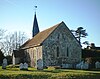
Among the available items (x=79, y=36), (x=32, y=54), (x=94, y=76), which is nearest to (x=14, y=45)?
(x=79, y=36)

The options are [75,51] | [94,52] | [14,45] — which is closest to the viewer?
[75,51]

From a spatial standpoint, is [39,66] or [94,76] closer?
[94,76]

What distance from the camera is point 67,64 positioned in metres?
42.4

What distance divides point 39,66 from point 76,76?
1134cm

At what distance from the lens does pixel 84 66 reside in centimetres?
3797

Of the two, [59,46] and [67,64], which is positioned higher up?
[59,46]

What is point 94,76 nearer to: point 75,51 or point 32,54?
point 75,51

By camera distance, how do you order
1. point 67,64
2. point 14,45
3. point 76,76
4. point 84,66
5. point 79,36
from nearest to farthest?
point 76,76
point 84,66
point 67,64
point 14,45
point 79,36

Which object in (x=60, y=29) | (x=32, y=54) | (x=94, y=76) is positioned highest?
(x=60, y=29)

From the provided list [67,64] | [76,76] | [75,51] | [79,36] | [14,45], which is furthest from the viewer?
[79,36]

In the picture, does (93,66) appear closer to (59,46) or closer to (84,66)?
(84,66)

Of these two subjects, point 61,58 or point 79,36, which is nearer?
point 61,58

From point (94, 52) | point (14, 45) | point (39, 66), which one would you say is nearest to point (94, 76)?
point (39, 66)

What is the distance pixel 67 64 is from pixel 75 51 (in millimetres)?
4289
